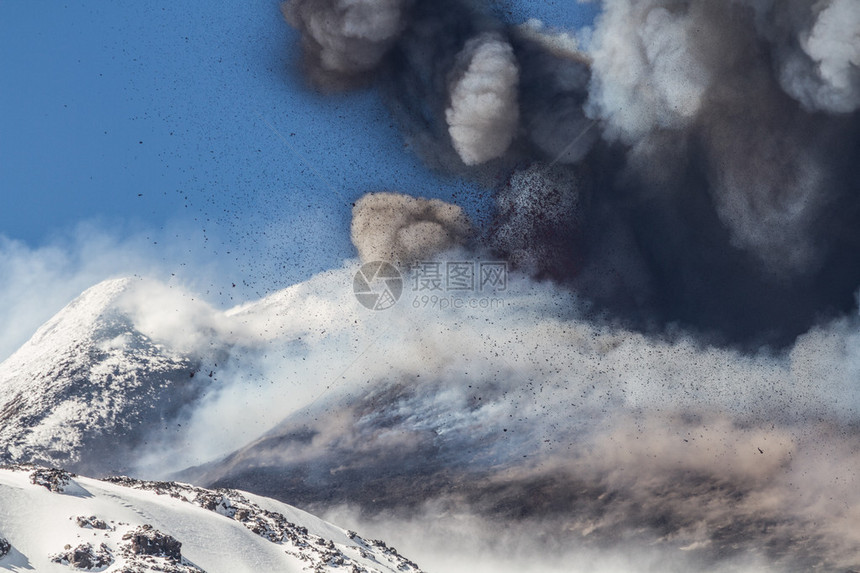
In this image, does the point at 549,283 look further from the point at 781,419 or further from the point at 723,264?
the point at 781,419

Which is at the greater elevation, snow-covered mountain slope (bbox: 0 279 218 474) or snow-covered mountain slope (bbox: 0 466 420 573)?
snow-covered mountain slope (bbox: 0 279 218 474)

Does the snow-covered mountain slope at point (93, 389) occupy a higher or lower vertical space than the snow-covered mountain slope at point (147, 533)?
higher

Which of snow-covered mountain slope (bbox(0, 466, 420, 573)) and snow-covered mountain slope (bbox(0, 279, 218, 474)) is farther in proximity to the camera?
snow-covered mountain slope (bbox(0, 279, 218, 474))

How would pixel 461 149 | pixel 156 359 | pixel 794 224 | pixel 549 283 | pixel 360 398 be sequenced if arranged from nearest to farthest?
pixel 794 224, pixel 461 149, pixel 549 283, pixel 360 398, pixel 156 359

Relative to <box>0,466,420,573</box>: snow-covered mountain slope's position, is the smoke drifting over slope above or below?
above

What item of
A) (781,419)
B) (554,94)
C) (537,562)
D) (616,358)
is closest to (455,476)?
(537,562)
